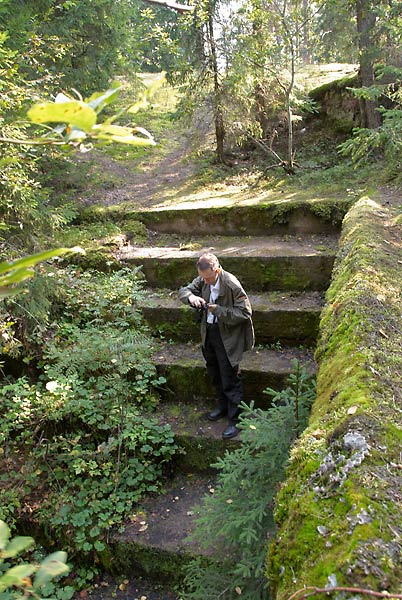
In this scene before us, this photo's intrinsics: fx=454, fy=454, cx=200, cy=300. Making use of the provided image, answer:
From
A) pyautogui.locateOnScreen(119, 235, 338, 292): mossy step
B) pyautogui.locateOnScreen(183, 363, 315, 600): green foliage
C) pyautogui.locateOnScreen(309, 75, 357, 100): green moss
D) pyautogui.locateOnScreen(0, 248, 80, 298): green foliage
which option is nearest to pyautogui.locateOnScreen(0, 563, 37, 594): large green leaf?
pyautogui.locateOnScreen(0, 248, 80, 298): green foliage

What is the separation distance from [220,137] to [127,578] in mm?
9175

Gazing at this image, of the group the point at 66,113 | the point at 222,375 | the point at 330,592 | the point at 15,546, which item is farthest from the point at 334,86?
the point at 15,546

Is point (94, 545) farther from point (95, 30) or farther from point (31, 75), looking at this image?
point (95, 30)

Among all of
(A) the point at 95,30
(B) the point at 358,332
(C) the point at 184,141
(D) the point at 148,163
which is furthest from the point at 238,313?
(C) the point at 184,141

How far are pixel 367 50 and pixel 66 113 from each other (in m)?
9.96

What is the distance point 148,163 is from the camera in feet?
40.2

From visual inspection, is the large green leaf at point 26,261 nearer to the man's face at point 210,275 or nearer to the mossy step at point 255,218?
the man's face at point 210,275

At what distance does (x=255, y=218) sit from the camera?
8.20 m

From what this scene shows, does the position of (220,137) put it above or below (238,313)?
above

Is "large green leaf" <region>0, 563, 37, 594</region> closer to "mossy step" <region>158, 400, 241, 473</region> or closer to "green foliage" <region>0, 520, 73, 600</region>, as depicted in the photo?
"green foliage" <region>0, 520, 73, 600</region>

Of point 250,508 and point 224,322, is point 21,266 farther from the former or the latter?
point 224,322

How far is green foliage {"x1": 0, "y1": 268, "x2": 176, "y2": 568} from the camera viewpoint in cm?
420

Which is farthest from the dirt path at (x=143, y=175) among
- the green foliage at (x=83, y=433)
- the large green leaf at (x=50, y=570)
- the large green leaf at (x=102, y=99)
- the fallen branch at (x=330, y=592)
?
the large green leaf at (x=50, y=570)

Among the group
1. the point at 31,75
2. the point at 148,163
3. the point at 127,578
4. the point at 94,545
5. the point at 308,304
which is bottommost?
the point at 127,578
